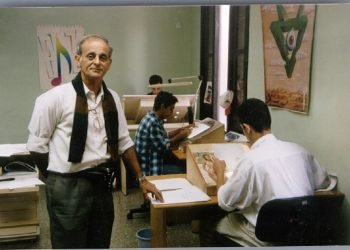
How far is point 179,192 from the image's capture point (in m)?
1.41

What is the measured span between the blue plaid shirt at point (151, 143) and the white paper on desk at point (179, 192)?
5 cm

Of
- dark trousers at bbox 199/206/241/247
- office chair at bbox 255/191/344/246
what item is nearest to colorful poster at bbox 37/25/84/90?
dark trousers at bbox 199/206/241/247

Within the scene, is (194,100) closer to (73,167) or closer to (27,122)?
(73,167)

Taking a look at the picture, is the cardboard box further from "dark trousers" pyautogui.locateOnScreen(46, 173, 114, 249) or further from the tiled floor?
"dark trousers" pyautogui.locateOnScreen(46, 173, 114, 249)

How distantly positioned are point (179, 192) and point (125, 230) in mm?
245

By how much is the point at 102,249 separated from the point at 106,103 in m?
0.55

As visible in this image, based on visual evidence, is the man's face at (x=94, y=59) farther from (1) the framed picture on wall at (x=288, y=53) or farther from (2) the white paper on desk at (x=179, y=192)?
(1) the framed picture on wall at (x=288, y=53)

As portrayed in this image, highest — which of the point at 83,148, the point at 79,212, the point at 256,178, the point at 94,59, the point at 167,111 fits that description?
the point at 94,59

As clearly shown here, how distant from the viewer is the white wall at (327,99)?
4.45ft

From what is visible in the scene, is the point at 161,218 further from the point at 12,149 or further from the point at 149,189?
the point at 12,149

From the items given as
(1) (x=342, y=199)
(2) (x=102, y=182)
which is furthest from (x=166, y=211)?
(1) (x=342, y=199)

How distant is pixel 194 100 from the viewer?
141 cm

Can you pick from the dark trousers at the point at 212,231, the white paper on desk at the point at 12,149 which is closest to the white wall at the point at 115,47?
the white paper on desk at the point at 12,149

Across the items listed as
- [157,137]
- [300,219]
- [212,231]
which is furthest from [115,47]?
[300,219]
